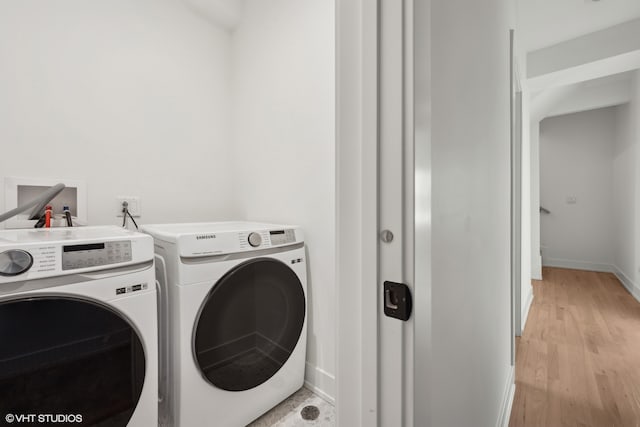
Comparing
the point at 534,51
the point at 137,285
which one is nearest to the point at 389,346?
the point at 137,285

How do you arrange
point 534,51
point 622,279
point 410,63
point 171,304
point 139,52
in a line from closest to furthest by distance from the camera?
point 410,63
point 171,304
point 139,52
point 534,51
point 622,279

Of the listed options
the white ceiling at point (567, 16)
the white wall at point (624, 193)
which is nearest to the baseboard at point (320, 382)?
the white ceiling at point (567, 16)

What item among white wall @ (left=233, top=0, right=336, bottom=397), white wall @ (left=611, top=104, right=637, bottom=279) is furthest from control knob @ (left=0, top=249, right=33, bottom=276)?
white wall @ (left=611, top=104, right=637, bottom=279)

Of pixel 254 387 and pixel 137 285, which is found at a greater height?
pixel 137 285

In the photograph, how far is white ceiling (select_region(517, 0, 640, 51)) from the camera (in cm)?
214

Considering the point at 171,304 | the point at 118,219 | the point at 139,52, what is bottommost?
the point at 171,304

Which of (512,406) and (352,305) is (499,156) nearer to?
(352,305)

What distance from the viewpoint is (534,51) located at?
Answer: 277 cm

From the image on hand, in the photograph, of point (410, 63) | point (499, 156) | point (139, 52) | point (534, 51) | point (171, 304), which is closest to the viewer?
point (410, 63)

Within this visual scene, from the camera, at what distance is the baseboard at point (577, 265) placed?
4.17 meters

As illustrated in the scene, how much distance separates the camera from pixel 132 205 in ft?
5.05

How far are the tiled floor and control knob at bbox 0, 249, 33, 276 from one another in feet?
3.48

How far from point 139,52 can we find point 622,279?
5.52 meters

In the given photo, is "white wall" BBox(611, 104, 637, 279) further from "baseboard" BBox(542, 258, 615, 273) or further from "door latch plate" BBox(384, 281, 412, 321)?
"door latch plate" BBox(384, 281, 412, 321)
